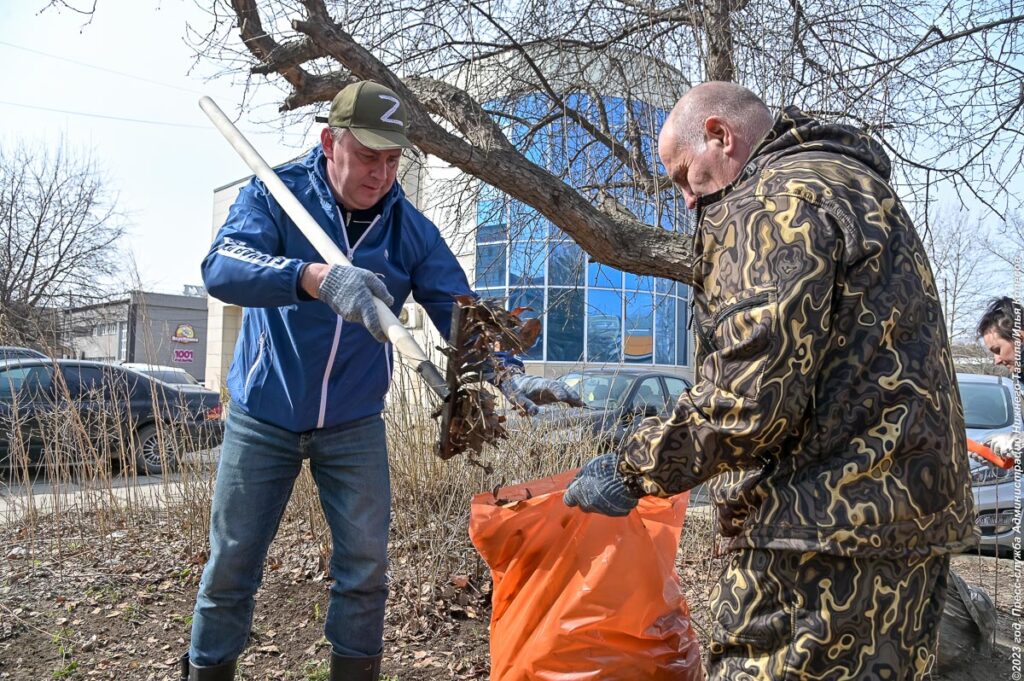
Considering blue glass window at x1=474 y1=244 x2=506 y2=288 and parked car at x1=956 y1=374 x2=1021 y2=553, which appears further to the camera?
blue glass window at x1=474 y1=244 x2=506 y2=288

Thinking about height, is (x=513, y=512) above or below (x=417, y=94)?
below

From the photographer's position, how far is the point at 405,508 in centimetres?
402

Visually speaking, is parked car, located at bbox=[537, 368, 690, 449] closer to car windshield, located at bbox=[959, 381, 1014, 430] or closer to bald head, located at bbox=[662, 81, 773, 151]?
bald head, located at bbox=[662, 81, 773, 151]

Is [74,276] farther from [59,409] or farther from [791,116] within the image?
[791,116]

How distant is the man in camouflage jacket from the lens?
4.16ft

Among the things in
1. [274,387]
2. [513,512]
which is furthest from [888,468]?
[274,387]

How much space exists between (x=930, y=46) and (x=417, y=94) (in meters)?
3.00

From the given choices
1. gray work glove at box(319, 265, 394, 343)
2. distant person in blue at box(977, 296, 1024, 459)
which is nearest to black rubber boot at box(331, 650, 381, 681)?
gray work glove at box(319, 265, 394, 343)

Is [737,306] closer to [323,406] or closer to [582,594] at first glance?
[582,594]

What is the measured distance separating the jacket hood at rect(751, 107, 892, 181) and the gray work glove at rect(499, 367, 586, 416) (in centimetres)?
90

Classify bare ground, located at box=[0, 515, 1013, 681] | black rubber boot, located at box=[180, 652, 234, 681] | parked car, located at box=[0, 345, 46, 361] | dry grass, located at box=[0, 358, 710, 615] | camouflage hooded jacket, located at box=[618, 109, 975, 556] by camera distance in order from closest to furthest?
camouflage hooded jacket, located at box=[618, 109, 975, 556] → black rubber boot, located at box=[180, 652, 234, 681] → bare ground, located at box=[0, 515, 1013, 681] → dry grass, located at box=[0, 358, 710, 615] → parked car, located at box=[0, 345, 46, 361]

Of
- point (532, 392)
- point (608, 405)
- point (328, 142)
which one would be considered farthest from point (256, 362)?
point (608, 405)

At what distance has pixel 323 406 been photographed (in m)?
2.20

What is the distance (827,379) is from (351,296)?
44.4 inches
